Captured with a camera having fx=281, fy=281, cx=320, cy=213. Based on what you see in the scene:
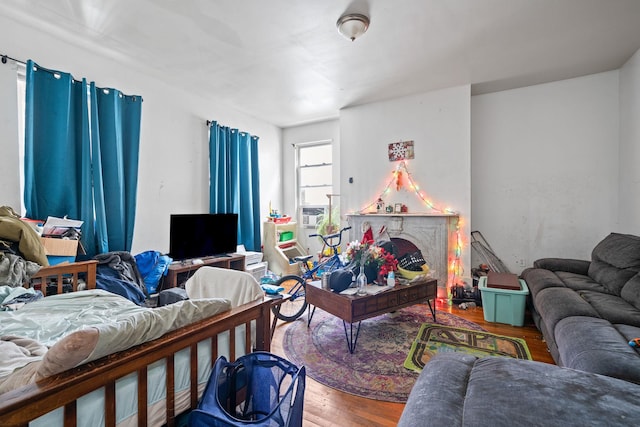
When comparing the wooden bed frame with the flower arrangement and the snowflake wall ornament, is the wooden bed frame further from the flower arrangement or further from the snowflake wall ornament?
the snowflake wall ornament

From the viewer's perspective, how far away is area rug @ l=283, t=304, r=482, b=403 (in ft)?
6.32

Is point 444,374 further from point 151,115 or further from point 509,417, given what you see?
point 151,115

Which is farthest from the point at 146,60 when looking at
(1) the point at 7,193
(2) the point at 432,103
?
(2) the point at 432,103

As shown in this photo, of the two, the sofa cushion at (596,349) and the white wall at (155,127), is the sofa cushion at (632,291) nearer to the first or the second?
the sofa cushion at (596,349)

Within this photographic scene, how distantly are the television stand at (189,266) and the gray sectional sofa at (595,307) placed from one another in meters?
3.26

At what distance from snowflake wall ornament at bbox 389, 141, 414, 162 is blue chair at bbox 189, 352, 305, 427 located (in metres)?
3.47

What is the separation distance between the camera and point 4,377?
3.23ft

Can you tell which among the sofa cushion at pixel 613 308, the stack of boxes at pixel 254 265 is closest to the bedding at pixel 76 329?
the stack of boxes at pixel 254 265

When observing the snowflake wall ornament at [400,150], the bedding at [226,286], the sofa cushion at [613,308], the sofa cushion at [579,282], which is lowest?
the sofa cushion at [613,308]

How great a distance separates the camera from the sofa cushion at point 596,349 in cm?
133

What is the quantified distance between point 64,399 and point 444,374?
1.30 m

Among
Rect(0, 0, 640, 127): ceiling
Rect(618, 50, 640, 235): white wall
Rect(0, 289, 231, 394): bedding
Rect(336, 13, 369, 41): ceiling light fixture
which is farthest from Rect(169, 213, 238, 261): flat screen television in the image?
Rect(618, 50, 640, 235): white wall

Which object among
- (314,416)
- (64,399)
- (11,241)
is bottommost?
(314,416)

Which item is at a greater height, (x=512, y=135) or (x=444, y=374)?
(x=512, y=135)
